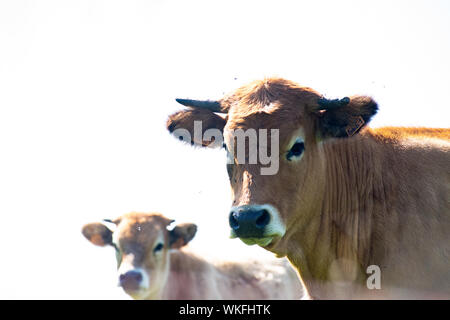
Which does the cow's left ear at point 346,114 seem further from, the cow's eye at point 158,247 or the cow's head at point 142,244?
the cow's eye at point 158,247

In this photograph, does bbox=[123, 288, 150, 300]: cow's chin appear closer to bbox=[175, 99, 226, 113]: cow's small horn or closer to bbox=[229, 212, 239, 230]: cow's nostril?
bbox=[175, 99, 226, 113]: cow's small horn

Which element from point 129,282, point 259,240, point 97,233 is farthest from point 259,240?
point 97,233

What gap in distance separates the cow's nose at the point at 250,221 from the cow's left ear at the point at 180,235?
7.06 m

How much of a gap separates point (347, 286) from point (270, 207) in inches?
46.4

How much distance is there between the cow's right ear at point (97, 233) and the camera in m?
13.2

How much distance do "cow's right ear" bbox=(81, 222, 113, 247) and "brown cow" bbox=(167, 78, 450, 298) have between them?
262 inches

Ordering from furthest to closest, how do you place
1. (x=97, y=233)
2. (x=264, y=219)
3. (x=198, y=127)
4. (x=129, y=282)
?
(x=97, y=233) → (x=129, y=282) → (x=198, y=127) → (x=264, y=219)

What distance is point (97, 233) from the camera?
43.7 feet

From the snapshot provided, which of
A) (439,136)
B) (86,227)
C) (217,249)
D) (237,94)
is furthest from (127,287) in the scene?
(439,136)

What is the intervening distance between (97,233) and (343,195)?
24.3 feet

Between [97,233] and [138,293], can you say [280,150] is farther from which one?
[97,233]

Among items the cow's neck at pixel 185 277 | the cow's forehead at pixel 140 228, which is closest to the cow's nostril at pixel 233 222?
the cow's forehead at pixel 140 228

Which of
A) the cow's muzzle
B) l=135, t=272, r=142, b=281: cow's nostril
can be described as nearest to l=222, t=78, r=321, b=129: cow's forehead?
the cow's muzzle
